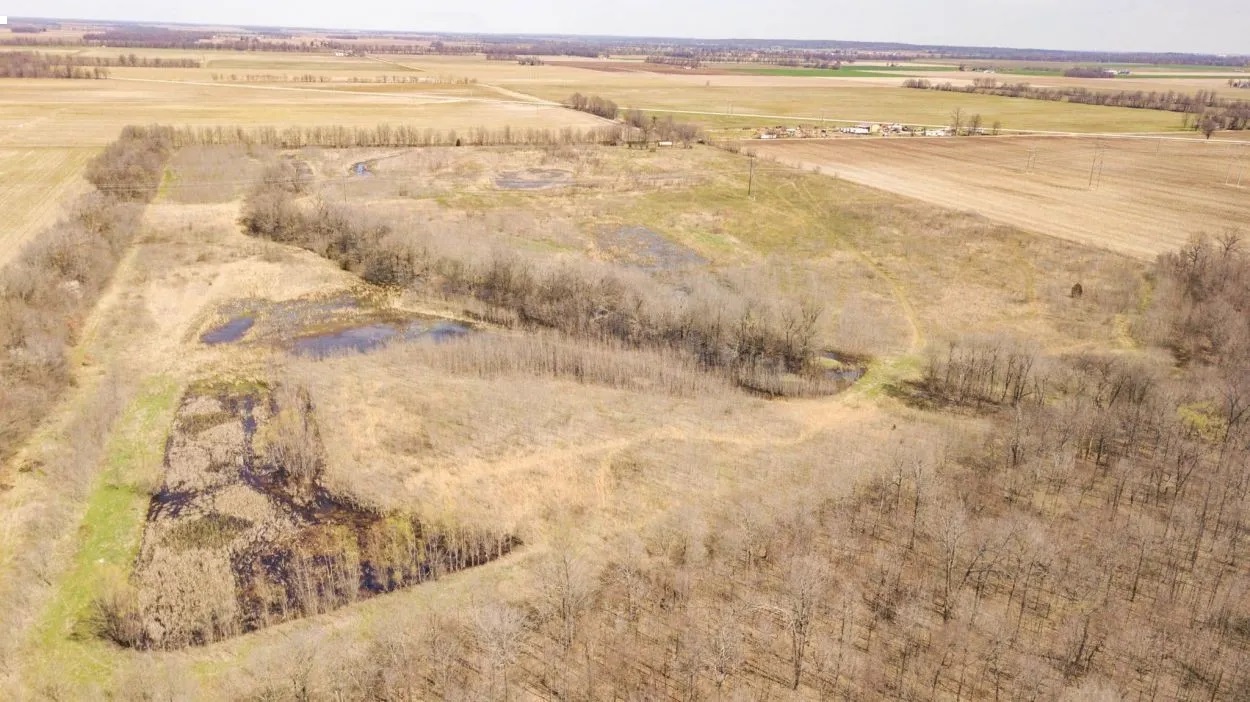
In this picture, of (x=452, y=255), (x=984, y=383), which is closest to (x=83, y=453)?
(x=452, y=255)

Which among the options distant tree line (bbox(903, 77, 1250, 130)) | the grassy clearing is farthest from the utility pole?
the grassy clearing

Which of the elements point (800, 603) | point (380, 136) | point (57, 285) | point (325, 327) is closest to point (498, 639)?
point (800, 603)

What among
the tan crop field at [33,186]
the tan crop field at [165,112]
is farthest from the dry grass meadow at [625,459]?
the tan crop field at [165,112]

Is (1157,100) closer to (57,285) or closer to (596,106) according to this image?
(596,106)

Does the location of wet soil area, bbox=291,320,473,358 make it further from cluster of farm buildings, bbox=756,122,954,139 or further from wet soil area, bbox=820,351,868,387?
cluster of farm buildings, bbox=756,122,954,139

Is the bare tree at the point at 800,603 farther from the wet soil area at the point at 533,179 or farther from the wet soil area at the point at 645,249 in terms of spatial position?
the wet soil area at the point at 533,179

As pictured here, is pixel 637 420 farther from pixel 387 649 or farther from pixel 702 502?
pixel 387 649
